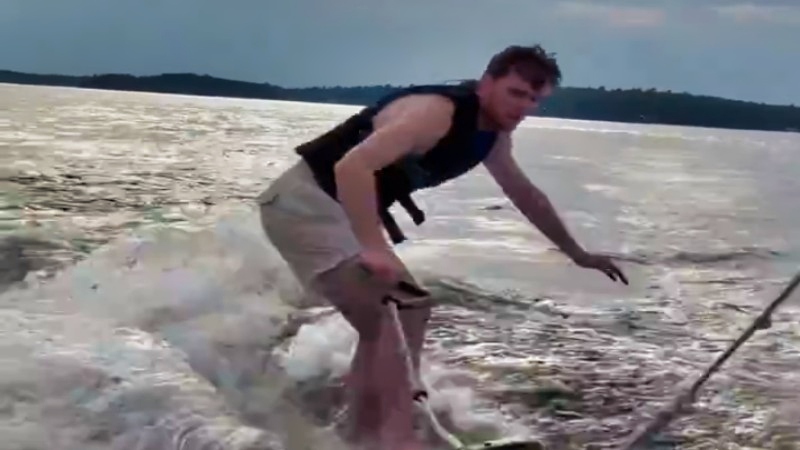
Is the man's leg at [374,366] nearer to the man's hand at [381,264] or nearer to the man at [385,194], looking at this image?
the man at [385,194]

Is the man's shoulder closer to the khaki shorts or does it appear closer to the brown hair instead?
the brown hair

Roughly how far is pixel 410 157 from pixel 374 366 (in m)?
0.48

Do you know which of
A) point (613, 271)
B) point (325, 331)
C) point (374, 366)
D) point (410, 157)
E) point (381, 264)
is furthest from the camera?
point (325, 331)

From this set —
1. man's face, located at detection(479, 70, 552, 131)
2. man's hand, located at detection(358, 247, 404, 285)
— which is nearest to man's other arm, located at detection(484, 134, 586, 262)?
man's face, located at detection(479, 70, 552, 131)

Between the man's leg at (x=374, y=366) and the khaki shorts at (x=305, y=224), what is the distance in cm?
4

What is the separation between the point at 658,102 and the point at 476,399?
1309mm

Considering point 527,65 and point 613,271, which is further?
point 613,271

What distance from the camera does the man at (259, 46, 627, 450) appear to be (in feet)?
6.50

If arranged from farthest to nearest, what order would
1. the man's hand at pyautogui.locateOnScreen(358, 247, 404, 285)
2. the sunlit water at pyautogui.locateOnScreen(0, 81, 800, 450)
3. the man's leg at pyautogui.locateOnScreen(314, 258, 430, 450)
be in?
the sunlit water at pyautogui.locateOnScreen(0, 81, 800, 450)
the man's leg at pyautogui.locateOnScreen(314, 258, 430, 450)
the man's hand at pyautogui.locateOnScreen(358, 247, 404, 285)

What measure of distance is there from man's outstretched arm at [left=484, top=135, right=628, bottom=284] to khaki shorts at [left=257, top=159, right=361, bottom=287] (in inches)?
14.1

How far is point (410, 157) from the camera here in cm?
207

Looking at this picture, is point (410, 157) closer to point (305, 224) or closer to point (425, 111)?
point (425, 111)

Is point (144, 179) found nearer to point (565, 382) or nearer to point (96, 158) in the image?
point (96, 158)

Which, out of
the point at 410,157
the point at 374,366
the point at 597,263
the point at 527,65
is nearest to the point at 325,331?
the point at 374,366
